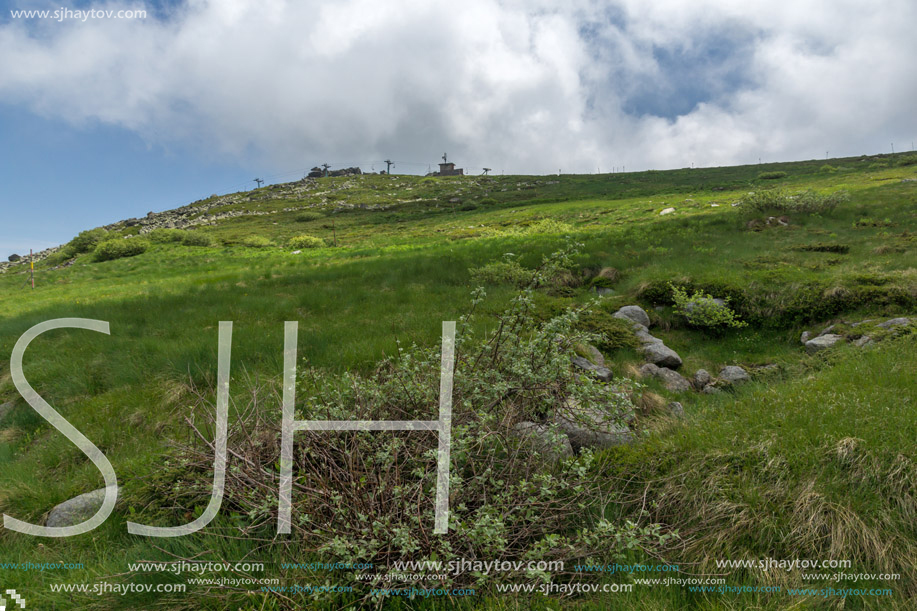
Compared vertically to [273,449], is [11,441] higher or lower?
lower

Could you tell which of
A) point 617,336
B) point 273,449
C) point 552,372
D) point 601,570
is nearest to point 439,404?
point 552,372

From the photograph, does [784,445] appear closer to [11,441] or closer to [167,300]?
[11,441]

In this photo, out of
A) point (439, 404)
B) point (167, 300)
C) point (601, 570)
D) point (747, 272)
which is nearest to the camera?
point (601, 570)

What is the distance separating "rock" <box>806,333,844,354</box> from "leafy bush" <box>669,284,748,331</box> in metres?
1.33

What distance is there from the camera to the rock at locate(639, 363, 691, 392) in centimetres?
675

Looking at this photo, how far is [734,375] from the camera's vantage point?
6898 mm

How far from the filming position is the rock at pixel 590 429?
418 cm

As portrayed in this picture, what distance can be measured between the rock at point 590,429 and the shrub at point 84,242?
7443cm

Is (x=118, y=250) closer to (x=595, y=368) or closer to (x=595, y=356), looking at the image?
(x=595, y=356)

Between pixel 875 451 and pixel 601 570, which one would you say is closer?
pixel 601 570

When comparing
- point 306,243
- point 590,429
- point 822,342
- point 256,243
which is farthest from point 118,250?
point 822,342

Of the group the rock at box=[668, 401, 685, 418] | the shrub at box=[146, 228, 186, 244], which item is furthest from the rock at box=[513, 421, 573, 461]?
the shrub at box=[146, 228, 186, 244]

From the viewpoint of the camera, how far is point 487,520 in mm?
2576

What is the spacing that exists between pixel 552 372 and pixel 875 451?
2747 mm
